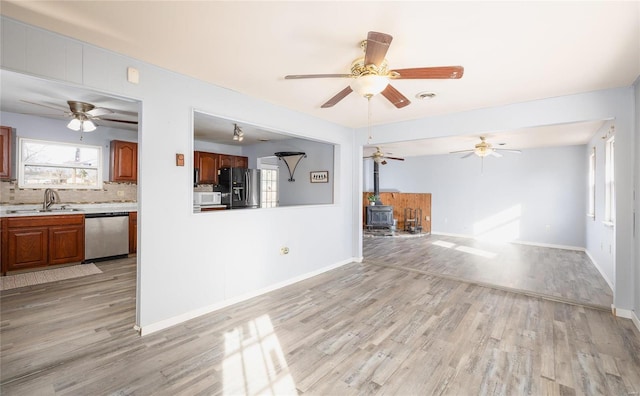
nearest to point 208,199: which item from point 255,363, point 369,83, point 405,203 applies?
point 255,363

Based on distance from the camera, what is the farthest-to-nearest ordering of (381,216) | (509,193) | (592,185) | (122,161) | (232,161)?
1. (381,216)
2. (509,193)
3. (232,161)
4. (592,185)
5. (122,161)

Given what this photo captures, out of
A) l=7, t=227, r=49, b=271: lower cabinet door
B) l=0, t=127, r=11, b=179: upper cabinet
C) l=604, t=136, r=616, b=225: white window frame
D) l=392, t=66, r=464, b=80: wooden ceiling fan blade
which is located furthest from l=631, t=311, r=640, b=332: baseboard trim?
l=0, t=127, r=11, b=179: upper cabinet

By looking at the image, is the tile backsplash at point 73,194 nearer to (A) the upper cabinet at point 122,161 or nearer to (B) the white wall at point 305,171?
(A) the upper cabinet at point 122,161

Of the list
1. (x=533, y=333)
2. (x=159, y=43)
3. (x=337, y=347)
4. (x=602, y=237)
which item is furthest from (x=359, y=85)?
(x=602, y=237)

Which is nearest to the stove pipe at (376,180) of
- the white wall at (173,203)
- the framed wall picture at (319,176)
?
the framed wall picture at (319,176)

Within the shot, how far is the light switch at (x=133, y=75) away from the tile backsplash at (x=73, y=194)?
3.78 metres

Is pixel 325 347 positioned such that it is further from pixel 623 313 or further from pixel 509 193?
pixel 509 193

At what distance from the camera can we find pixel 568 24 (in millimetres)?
1822

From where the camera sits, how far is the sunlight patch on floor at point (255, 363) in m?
1.82

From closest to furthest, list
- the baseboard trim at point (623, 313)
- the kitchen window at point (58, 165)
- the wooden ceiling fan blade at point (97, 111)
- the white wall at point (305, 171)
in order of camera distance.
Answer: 1. the baseboard trim at point (623, 313)
2. the wooden ceiling fan blade at point (97, 111)
3. the kitchen window at point (58, 165)
4. the white wall at point (305, 171)

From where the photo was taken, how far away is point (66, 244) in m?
4.45

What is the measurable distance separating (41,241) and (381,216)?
756 centimetres

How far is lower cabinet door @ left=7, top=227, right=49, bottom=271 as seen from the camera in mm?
3984

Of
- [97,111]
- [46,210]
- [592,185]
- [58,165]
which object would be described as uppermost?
[97,111]
